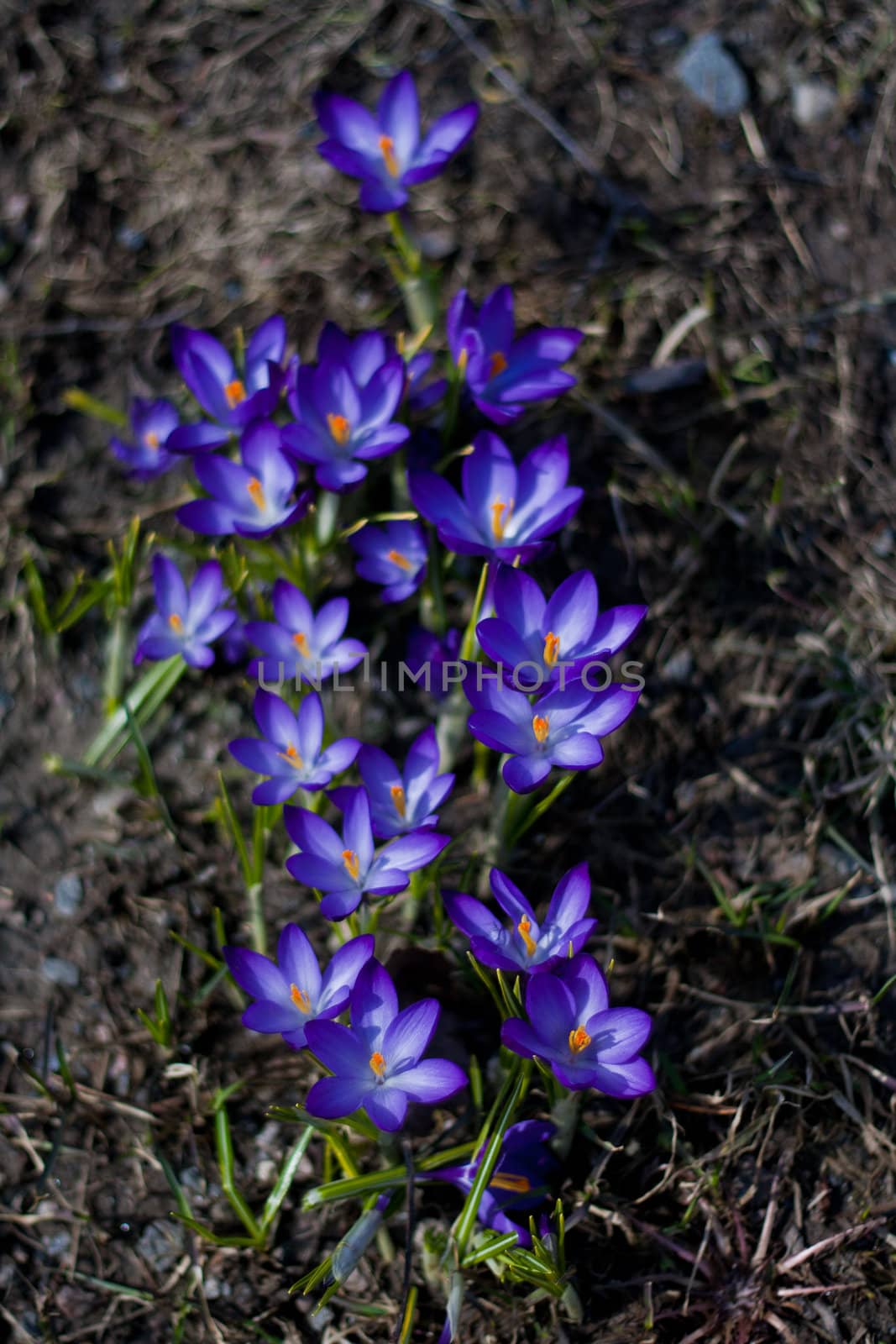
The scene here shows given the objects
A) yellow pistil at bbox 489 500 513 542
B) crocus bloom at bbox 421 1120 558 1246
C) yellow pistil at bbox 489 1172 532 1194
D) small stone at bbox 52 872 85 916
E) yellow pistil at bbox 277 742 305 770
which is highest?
yellow pistil at bbox 489 500 513 542

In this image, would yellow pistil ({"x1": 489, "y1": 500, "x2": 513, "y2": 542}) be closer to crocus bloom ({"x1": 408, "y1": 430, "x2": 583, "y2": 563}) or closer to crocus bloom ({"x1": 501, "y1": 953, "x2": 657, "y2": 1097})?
crocus bloom ({"x1": 408, "y1": 430, "x2": 583, "y2": 563})

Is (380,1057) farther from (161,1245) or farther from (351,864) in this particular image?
(161,1245)

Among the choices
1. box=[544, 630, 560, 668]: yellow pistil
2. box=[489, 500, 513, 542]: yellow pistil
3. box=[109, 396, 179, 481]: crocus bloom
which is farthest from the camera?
box=[109, 396, 179, 481]: crocus bloom

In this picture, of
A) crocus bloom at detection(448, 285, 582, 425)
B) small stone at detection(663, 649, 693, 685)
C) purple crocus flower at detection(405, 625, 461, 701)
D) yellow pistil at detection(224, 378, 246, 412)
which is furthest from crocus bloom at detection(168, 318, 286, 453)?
small stone at detection(663, 649, 693, 685)

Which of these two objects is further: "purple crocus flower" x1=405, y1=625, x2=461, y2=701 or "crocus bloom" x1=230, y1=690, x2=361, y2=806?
"purple crocus flower" x1=405, y1=625, x2=461, y2=701

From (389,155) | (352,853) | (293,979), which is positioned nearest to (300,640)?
(352,853)

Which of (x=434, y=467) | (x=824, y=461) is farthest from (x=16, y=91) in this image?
(x=824, y=461)
